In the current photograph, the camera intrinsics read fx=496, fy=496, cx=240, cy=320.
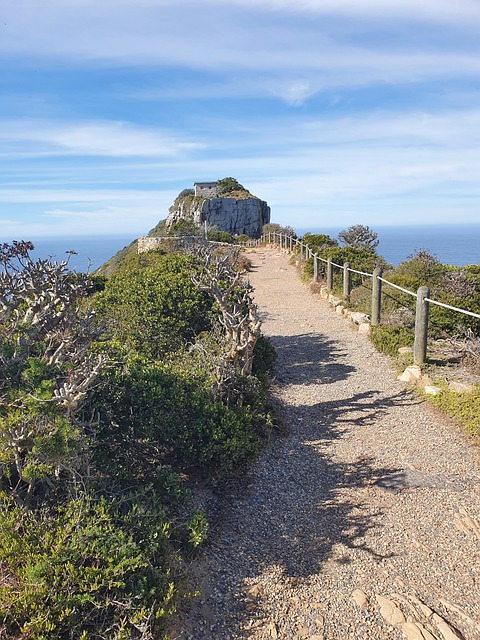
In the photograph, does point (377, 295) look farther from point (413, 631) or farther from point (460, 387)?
point (413, 631)

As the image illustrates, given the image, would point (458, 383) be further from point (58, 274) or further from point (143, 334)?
point (58, 274)

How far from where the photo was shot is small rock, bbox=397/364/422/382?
714 centimetres

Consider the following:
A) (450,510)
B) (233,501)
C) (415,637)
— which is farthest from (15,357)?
(450,510)

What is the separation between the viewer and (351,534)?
3922 millimetres

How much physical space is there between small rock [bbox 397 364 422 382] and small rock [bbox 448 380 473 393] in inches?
22.5

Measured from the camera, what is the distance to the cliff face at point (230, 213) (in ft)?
158

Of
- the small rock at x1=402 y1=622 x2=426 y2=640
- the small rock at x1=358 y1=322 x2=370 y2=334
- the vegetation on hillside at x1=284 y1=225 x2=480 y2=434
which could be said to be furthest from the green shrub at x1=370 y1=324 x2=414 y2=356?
the small rock at x1=402 y1=622 x2=426 y2=640

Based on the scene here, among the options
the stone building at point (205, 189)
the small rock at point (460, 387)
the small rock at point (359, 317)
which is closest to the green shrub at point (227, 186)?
the stone building at point (205, 189)

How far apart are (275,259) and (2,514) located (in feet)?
78.5

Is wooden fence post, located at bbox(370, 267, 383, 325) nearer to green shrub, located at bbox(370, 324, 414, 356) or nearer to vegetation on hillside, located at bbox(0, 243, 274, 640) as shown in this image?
green shrub, located at bbox(370, 324, 414, 356)

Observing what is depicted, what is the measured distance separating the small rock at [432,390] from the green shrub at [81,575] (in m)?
4.66

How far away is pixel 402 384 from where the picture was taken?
7.20 meters

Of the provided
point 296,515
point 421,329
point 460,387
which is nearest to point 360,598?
point 296,515

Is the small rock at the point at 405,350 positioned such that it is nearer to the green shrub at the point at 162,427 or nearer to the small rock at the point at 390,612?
the green shrub at the point at 162,427
